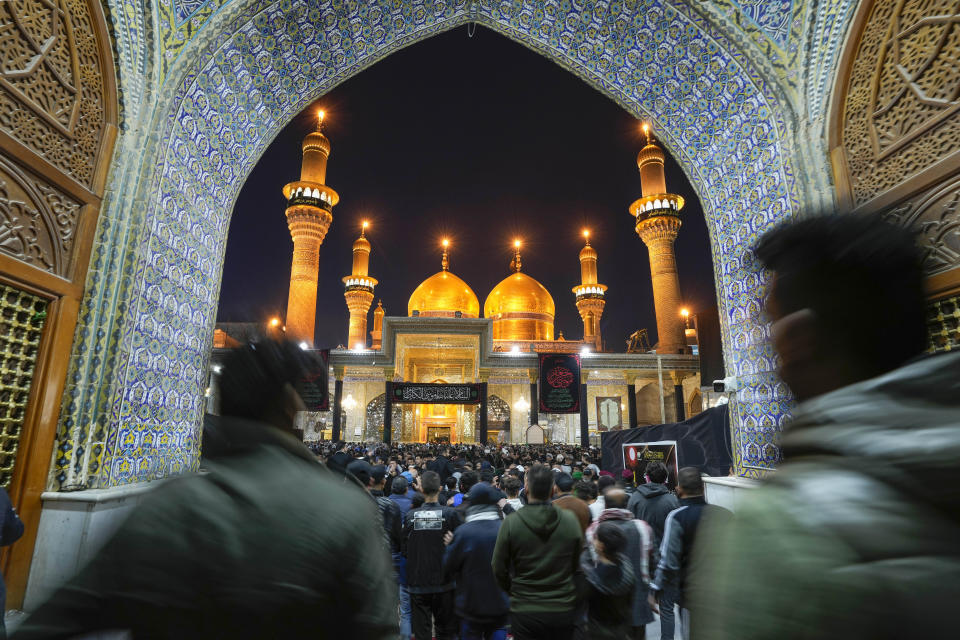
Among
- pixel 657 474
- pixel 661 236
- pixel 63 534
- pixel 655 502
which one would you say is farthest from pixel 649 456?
pixel 661 236

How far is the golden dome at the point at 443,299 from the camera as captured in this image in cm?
2395

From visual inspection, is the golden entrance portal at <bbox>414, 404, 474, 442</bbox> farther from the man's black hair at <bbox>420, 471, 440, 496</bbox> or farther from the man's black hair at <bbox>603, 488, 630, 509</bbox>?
the man's black hair at <bbox>603, 488, 630, 509</bbox>

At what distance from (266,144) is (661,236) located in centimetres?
1532

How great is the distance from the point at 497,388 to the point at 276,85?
53.9 feet

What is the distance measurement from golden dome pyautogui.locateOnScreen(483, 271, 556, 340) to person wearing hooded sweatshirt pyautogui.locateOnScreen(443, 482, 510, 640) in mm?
21750

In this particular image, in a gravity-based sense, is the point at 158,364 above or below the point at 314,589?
above

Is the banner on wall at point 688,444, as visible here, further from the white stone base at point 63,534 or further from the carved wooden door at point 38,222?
the carved wooden door at point 38,222

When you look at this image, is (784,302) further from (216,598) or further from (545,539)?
(545,539)

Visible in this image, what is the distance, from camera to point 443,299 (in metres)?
24.1

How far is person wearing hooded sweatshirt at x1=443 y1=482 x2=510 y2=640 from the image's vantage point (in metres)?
2.85

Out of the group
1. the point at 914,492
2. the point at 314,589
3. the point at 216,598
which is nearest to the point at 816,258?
the point at 914,492

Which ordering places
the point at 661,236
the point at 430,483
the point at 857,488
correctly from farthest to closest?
the point at 661,236 < the point at 430,483 < the point at 857,488

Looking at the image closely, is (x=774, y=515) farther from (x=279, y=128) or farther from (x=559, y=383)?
(x=559, y=383)

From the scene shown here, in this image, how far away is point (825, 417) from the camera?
0.56 m
